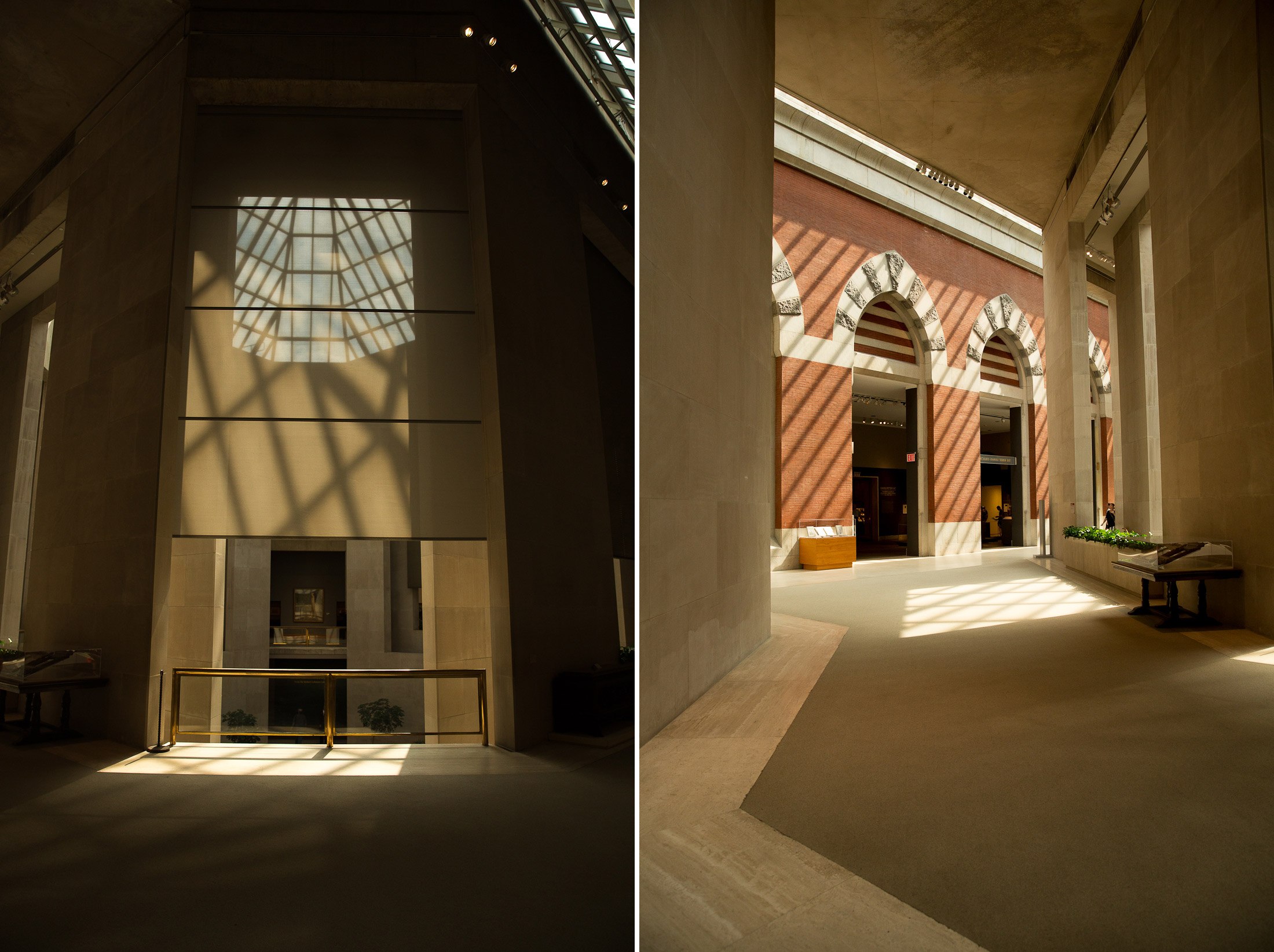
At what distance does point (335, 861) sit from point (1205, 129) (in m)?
12.5

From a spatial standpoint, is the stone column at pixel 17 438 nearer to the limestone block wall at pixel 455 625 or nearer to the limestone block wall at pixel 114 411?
the limestone block wall at pixel 114 411

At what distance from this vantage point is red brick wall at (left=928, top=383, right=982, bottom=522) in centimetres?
2648

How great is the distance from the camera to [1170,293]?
1035 cm

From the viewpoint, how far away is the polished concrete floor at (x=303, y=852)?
1401mm

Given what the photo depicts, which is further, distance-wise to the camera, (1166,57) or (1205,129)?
(1166,57)

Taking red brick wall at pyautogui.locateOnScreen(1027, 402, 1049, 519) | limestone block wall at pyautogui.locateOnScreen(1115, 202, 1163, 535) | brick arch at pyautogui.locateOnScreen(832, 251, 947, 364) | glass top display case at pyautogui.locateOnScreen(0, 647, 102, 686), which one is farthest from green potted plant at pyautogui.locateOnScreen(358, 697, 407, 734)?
red brick wall at pyautogui.locateOnScreen(1027, 402, 1049, 519)

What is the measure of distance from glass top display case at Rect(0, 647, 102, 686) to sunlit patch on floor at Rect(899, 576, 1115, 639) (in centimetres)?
902

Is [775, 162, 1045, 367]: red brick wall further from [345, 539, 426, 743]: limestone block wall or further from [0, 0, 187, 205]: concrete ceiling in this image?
[345, 539, 426, 743]: limestone block wall

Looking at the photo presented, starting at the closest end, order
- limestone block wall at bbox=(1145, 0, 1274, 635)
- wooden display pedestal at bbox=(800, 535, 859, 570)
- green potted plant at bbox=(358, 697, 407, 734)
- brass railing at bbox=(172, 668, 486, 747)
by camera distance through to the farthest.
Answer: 1. brass railing at bbox=(172, 668, 486, 747)
2. green potted plant at bbox=(358, 697, 407, 734)
3. limestone block wall at bbox=(1145, 0, 1274, 635)
4. wooden display pedestal at bbox=(800, 535, 859, 570)

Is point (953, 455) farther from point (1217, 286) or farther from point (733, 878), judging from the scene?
point (733, 878)

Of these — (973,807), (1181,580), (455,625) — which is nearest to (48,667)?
(455,625)

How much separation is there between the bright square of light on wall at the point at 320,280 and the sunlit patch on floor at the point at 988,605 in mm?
8723

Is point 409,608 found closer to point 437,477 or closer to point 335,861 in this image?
point 437,477

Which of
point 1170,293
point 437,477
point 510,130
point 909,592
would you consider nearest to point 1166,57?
point 1170,293
